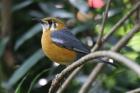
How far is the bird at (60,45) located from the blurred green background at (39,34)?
427 millimetres

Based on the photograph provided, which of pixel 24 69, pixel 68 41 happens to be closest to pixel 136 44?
pixel 24 69

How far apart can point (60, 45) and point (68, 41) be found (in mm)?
48

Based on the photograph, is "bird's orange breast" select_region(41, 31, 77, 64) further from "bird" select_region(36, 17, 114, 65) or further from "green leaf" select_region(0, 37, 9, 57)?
"green leaf" select_region(0, 37, 9, 57)

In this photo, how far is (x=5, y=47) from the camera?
3.58 m

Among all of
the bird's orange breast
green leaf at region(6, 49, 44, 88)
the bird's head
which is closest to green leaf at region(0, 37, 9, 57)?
green leaf at region(6, 49, 44, 88)

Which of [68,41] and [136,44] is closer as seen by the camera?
[68,41]

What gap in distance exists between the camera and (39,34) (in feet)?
12.3

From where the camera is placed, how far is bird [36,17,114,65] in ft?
7.48

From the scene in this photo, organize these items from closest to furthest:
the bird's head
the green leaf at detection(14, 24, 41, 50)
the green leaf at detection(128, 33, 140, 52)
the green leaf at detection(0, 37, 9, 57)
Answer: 1. the bird's head
2. the green leaf at detection(128, 33, 140, 52)
3. the green leaf at detection(0, 37, 9, 57)
4. the green leaf at detection(14, 24, 41, 50)

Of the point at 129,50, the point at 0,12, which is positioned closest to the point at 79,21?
the point at 129,50

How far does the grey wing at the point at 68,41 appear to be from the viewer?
224 cm

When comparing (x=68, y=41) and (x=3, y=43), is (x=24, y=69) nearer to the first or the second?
(x=3, y=43)

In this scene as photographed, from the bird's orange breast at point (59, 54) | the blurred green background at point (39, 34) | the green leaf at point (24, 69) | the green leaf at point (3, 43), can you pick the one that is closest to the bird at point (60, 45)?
the bird's orange breast at point (59, 54)

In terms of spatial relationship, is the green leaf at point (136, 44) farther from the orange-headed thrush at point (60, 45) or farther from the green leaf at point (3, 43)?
the green leaf at point (3, 43)
